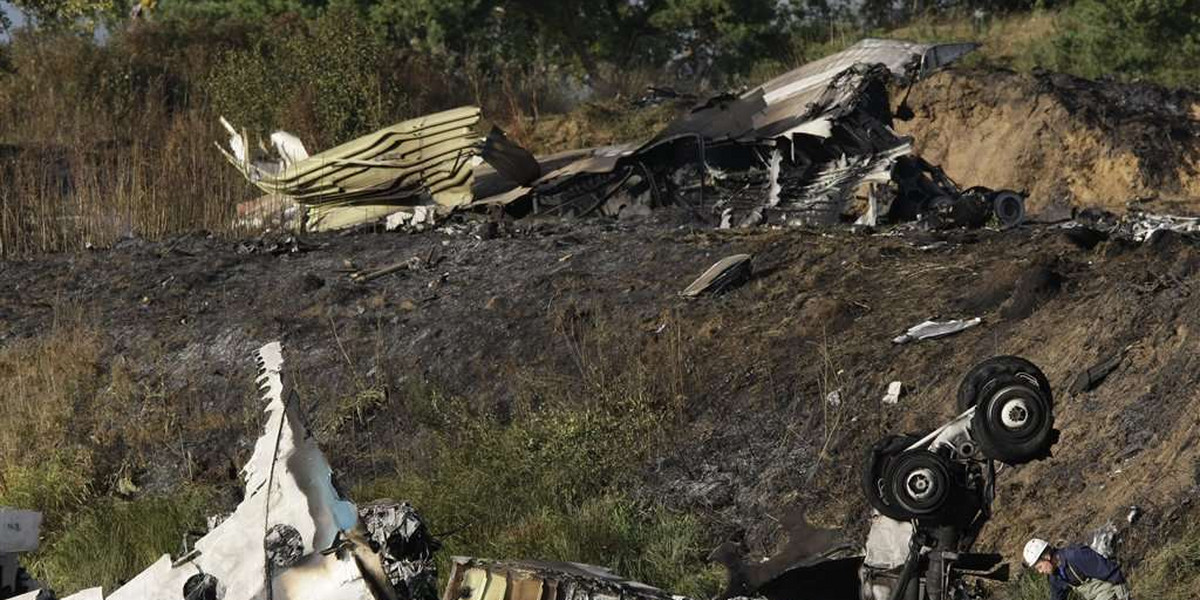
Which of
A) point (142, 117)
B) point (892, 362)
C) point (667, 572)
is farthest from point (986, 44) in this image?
point (667, 572)

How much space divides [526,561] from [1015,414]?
76.2 inches

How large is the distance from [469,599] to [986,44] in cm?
1610

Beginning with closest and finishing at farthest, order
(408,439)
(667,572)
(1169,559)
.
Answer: (1169,559) < (667,572) < (408,439)

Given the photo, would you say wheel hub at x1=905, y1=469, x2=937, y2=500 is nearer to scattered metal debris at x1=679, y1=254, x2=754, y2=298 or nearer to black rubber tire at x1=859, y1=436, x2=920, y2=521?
black rubber tire at x1=859, y1=436, x2=920, y2=521

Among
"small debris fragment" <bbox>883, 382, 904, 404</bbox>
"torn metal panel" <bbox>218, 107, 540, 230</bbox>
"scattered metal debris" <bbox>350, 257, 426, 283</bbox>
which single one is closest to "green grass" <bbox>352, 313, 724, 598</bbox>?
"small debris fragment" <bbox>883, 382, 904, 404</bbox>

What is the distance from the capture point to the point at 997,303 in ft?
30.5

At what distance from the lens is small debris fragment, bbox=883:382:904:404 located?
8.55 m

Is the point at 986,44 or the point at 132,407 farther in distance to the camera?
the point at 986,44

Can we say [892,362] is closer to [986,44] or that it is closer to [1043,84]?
[1043,84]

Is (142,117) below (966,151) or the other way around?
the other way around

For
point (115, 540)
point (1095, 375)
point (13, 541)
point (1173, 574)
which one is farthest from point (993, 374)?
point (115, 540)

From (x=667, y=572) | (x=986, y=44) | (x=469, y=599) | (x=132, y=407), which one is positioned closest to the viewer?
(x=469, y=599)

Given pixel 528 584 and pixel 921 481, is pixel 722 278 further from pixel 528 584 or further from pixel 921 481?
pixel 528 584

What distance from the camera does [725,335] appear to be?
9.86 m
